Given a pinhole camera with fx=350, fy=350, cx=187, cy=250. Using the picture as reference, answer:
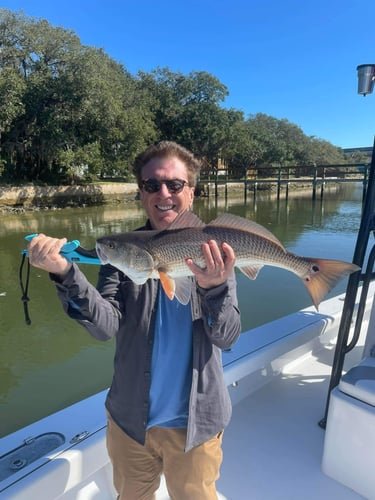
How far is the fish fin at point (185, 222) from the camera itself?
153cm

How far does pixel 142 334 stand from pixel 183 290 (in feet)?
0.91

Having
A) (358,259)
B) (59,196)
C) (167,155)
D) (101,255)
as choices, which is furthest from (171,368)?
(59,196)

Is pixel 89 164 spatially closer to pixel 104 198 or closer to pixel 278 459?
Result: pixel 104 198

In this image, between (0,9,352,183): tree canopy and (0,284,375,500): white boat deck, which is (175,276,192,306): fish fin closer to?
(0,284,375,500): white boat deck

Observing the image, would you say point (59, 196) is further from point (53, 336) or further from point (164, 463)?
point (164, 463)

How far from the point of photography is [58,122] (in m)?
23.5

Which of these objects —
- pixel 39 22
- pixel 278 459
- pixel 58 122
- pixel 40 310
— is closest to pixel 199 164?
pixel 278 459

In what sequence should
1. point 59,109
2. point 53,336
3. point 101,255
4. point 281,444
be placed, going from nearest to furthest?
point 101,255, point 281,444, point 53,336, point 59,109

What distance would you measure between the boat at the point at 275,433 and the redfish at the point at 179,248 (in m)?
0.90

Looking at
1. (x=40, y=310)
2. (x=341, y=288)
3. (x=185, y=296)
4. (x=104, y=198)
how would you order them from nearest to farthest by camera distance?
1. (x=185, y=296)
2. (x=40, y=310)
3. (x=341, y=288)
4. (x=104, y=198)

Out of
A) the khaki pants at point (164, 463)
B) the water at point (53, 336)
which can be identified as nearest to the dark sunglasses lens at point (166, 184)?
the khaki pants at point (164, 463)

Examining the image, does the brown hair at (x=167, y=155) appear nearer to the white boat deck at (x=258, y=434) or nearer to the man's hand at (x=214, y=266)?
the man's hand at (x=214, y=266)

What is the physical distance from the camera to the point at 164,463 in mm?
1561

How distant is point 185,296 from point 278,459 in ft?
5.55
